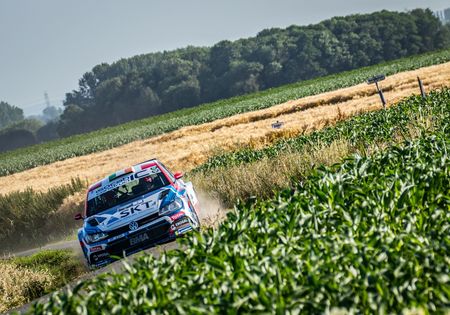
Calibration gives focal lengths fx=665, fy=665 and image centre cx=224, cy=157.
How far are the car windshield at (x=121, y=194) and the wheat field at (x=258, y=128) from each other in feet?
40.9

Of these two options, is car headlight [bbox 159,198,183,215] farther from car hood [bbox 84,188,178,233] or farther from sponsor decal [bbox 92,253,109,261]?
sponsor decal [bbox 92,253,109,261]

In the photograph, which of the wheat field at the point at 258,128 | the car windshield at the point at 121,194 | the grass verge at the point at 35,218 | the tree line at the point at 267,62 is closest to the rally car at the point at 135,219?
the car windshield at the point at 121,194

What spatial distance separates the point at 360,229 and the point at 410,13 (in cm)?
12169

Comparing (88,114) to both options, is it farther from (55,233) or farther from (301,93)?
(55,233)

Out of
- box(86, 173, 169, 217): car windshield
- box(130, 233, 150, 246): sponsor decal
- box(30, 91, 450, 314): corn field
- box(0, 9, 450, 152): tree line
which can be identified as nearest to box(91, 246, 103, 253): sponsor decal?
box(130, 233, 150, 246): sponsor decal

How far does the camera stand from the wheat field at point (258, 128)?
2930 centimetres

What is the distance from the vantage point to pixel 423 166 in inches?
303

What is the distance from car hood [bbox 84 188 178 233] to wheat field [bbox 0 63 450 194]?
43.5 feet

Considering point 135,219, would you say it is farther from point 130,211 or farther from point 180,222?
point 180,222

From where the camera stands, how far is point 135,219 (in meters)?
11.9

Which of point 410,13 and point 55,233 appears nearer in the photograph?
point 55,233

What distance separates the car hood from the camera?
12.0m

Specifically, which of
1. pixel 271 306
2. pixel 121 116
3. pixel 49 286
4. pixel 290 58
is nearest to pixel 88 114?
pixel 121 116

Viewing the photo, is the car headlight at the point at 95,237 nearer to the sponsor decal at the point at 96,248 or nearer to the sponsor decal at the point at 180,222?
the sponsor decal at the point at 96,248
